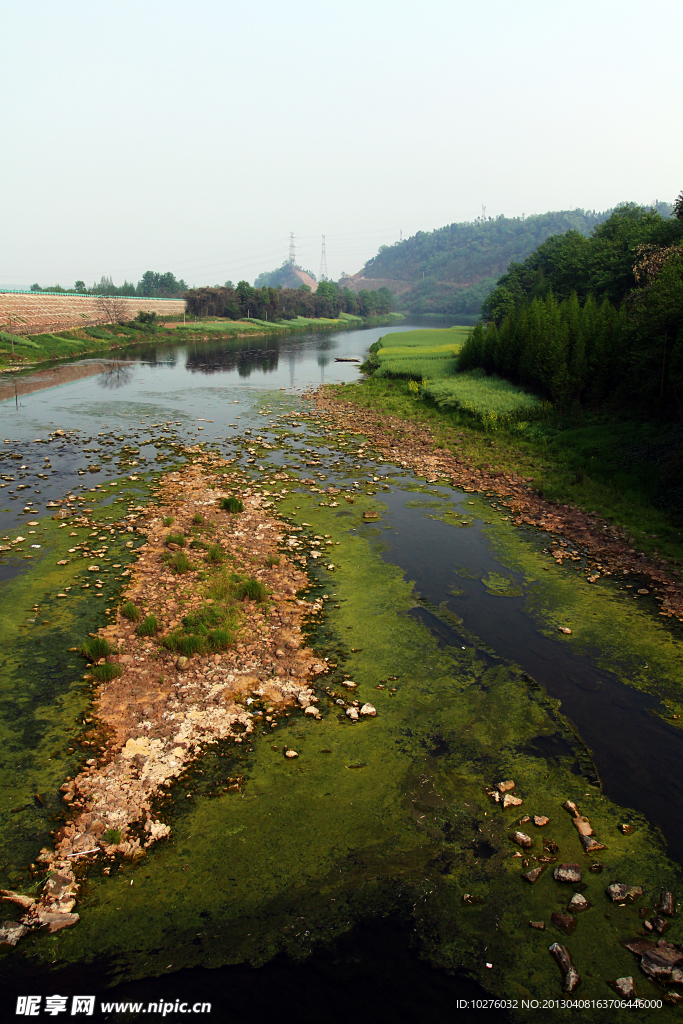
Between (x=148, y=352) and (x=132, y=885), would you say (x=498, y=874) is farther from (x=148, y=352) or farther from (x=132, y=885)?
(x=148, y=352)

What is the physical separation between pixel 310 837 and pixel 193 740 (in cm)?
226

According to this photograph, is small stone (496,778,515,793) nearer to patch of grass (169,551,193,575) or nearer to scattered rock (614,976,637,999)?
scattered rock (614,976,637,999)

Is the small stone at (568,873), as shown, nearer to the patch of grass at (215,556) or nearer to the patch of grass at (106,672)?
the patch of grass at (106,672)

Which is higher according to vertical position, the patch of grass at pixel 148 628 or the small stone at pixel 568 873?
the patch of grass at pixel 148 628

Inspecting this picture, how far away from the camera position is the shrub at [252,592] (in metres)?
11.8

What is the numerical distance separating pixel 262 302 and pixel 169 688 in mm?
126532

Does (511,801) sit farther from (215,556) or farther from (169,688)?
(215,556)

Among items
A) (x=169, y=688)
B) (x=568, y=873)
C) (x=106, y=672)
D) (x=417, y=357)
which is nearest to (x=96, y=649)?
(x=106, y=672)

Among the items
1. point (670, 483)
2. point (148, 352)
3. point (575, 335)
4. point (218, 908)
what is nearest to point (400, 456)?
point (670, 483)

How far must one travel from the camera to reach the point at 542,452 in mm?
24094

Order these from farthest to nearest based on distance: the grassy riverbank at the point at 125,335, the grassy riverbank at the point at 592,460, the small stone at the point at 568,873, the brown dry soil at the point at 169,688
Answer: the grassy riverbank at the point at 125,335 < the grassy riverbank at the point at 592,460 < the brown dry soil at the point at 169,688 < the small stone at the point at 568,873

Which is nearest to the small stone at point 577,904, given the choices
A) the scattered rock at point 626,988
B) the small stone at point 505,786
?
the scattered rock at point 626,988

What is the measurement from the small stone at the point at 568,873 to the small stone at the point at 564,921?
0.41 m

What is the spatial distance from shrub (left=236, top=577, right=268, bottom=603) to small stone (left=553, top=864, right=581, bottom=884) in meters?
7.11
